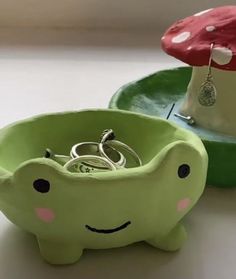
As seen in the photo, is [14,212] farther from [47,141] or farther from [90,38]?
[90,38]

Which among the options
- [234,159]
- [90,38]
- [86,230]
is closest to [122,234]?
[86,230]

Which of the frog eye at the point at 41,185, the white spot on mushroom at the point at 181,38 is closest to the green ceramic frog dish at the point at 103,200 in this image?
the frog eye at the point at 41,185

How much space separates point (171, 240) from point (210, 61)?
0.15 meters

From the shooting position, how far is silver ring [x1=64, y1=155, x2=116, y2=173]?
1.58 ft

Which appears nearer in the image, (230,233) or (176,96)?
(230,233)

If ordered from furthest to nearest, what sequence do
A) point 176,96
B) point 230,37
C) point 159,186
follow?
point 176,96, point 230,37, point 159,186

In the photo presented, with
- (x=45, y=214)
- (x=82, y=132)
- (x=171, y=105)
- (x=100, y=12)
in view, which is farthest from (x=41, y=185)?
(x=100, y=12)

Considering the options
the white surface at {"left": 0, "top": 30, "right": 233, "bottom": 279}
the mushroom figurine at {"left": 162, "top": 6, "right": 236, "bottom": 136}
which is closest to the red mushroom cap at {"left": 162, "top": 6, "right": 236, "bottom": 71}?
the mushroom figurine at {"left": 162, "top": 6, "right": 236, "bottom": 136}

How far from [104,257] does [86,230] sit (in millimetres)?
42

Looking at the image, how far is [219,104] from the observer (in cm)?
58

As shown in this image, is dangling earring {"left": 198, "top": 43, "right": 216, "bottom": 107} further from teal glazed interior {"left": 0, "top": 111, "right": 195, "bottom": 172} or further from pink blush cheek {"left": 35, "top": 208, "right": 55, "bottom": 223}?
pink blush cheek {"left": 35, "top": 208, "right": 55, "bottom": 223}

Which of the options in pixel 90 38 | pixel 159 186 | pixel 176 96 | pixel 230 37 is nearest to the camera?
pixel 159 186

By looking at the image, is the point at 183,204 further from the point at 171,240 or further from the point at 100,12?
the point at 100,12

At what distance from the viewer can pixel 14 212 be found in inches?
17.5
